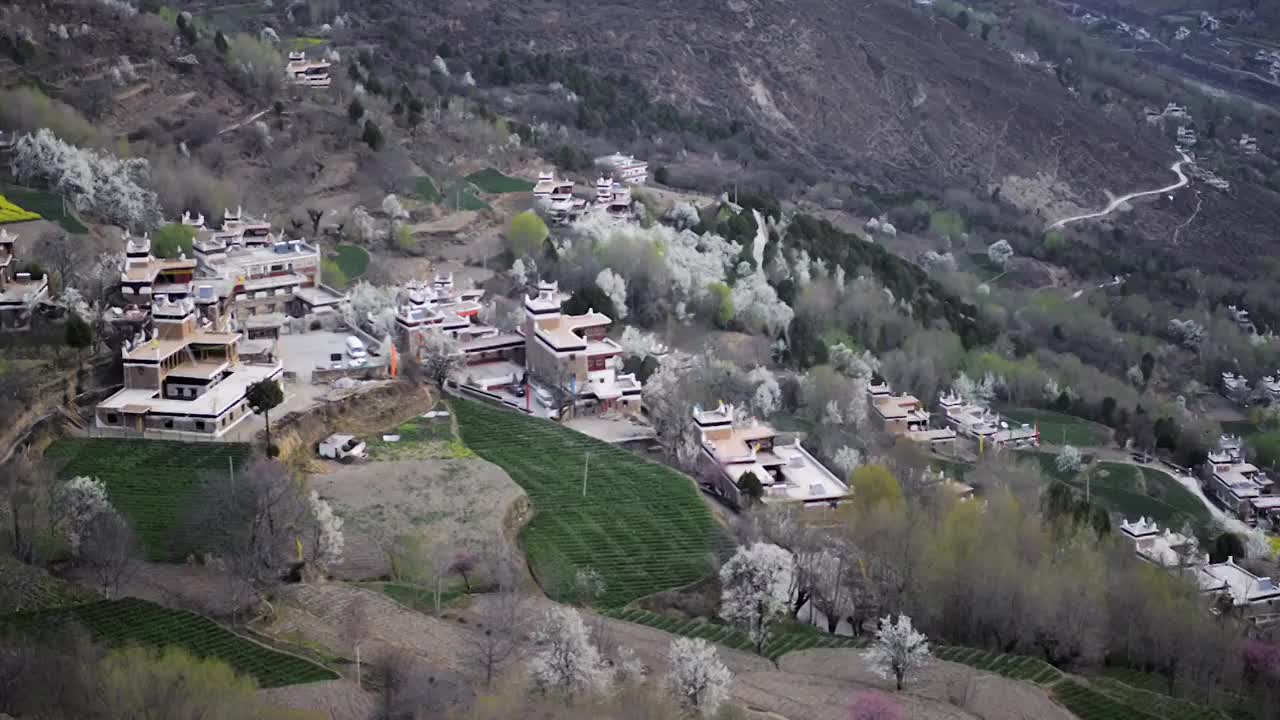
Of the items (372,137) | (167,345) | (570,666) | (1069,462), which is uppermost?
(570,666)

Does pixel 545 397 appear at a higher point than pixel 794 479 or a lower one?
higher

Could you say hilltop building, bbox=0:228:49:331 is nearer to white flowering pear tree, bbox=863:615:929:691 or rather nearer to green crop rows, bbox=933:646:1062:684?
white flowering pear tree, bbox=863:615:929:691

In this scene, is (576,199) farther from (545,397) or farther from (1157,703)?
(1157,703)

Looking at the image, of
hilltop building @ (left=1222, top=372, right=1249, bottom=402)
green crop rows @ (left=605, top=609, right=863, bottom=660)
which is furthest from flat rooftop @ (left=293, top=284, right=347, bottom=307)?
hilltop building @ (left=1222, top=372, right=1249, bottom=402)

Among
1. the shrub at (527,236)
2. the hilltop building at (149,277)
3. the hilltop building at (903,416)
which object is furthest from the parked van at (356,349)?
the hilltop building at (903,416)

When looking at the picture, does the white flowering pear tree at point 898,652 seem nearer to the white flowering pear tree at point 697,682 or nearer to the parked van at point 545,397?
the white flowering pear tree at point 697,682

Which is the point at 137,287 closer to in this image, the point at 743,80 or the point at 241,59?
the point at 241,59

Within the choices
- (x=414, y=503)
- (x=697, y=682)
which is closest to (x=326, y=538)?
(x=414, y=503)

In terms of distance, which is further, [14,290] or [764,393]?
[764,393]
